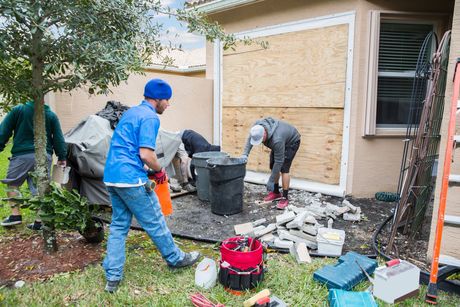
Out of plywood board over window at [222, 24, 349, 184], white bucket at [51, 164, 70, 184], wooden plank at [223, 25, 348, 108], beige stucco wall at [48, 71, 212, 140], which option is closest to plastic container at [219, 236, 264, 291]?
white bucket at [51, 164, 70, 184]

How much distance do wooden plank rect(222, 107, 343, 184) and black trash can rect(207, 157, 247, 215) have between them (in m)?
1.55

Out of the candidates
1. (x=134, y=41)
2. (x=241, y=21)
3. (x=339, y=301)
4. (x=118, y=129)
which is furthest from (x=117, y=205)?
(x=241, y=21)

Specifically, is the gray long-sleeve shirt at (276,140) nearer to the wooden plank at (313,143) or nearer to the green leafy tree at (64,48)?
the wooden plank at (313,143)

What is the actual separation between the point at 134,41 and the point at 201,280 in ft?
7.52

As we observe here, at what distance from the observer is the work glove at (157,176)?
3.08m

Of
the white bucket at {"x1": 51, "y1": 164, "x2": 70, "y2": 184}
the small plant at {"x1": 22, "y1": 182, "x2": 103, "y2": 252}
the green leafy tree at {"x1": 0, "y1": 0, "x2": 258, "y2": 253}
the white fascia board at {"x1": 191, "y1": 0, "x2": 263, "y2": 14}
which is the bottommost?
the small plant at {"x1": 22, "y1": 182, "x2": 103, "y2": 252}

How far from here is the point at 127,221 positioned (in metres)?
2.96

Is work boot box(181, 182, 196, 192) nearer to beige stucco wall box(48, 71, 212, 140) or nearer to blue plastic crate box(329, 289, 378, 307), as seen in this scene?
beige stucco wall box(48, 71, 212, 140)

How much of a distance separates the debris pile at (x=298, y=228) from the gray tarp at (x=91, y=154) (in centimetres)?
199

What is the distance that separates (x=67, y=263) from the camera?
3.24 meters

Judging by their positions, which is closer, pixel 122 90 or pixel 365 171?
pixel 365 171

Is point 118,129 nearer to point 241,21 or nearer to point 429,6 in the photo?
point 241,21

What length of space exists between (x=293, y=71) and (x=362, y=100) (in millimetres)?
1278

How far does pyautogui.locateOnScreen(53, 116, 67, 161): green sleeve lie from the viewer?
3.95 meters
